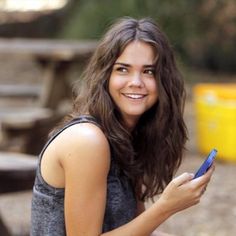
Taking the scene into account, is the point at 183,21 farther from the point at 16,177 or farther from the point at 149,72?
the point at 149,72

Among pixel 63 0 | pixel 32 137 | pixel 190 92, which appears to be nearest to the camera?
pixel 32 137

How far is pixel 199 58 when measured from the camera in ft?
44.1

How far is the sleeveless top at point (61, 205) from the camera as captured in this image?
8.02 ft

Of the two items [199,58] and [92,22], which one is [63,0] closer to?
[199,58]

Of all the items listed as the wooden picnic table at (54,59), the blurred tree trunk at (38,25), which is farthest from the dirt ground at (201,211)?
the blurred tree trunk at (38,25)

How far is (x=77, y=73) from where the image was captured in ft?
36.5

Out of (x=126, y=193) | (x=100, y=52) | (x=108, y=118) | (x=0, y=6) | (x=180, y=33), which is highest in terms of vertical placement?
(x=100, y=52)

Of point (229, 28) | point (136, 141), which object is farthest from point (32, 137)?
point (229, 28)

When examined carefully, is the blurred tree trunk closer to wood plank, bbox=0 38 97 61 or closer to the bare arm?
wood plank, bbox=0 38 97 61

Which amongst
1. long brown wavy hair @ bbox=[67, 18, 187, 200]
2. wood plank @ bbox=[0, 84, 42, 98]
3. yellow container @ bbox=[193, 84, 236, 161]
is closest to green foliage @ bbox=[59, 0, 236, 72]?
wood plank @ bbox=[0, 84, 42, 98]

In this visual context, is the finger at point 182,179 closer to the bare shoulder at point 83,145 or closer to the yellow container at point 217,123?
the bare shoulder at point 83,145

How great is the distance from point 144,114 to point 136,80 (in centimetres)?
19

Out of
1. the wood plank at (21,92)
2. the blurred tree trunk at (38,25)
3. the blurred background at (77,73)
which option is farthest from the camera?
the blurred tree trunk at (38,25)

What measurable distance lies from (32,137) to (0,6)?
10.1 m
